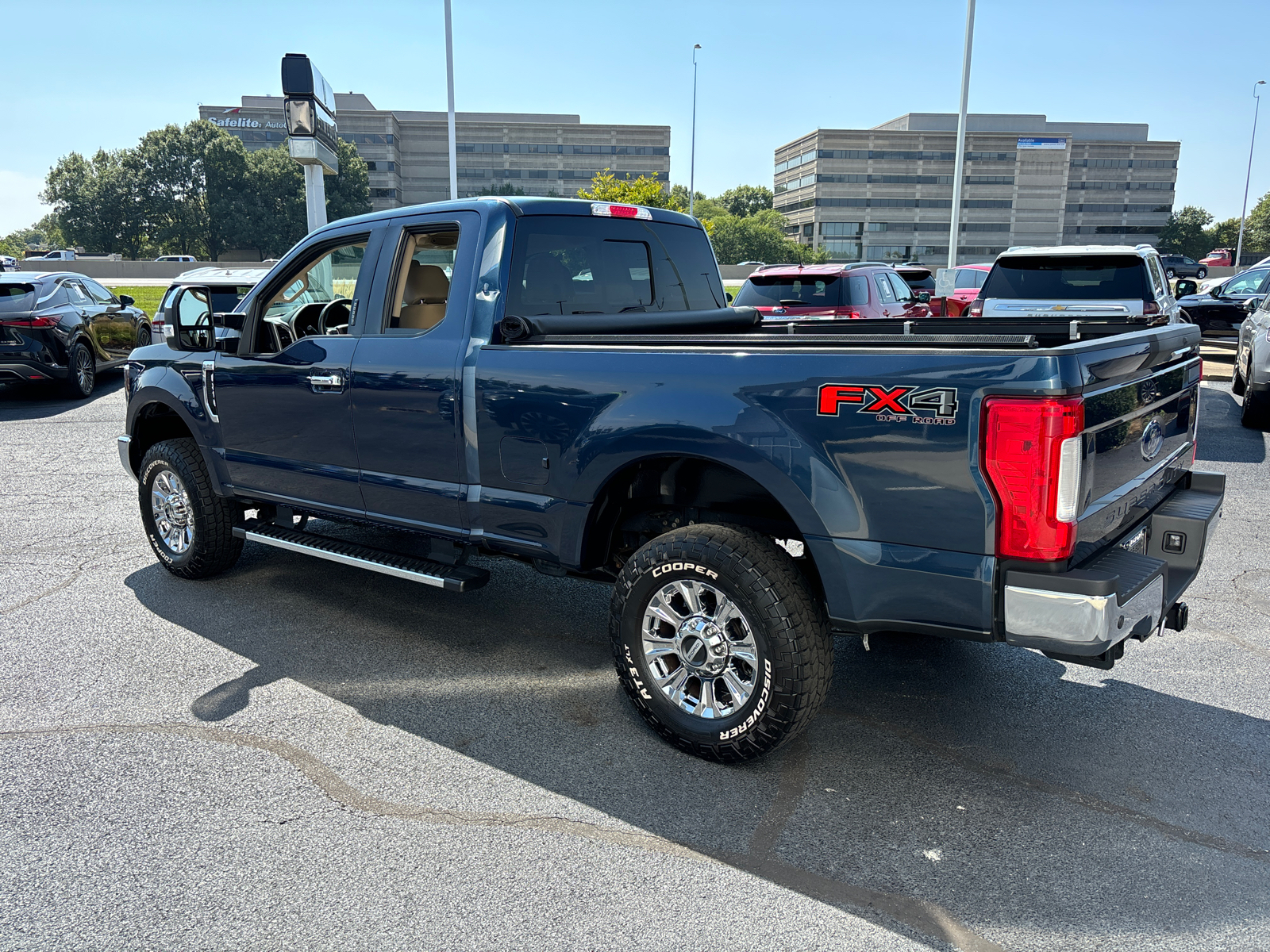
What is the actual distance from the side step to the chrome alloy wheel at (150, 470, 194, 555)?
1.31ft

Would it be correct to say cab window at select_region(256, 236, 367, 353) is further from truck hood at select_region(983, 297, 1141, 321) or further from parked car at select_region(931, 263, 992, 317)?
parked car at select_region(931, 263, 992, 317)

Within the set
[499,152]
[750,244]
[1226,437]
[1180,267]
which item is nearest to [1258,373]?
[1226,437]

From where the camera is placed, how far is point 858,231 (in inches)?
4528

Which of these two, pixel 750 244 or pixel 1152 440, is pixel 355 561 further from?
pixel 750 244

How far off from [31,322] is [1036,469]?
1368 cm

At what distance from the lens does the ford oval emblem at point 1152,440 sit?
131 inches

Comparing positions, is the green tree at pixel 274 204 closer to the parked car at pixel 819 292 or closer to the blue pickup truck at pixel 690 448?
the parked car at pixel 819 292

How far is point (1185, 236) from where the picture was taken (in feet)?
385

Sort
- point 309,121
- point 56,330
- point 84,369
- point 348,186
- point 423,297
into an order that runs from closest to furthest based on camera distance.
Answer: point 423,297 → point 56,330 → point 84,369 → point 309,121 → point 348,186

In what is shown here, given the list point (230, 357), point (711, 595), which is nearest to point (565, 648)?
point (711, 595)

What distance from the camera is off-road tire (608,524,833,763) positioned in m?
3.15

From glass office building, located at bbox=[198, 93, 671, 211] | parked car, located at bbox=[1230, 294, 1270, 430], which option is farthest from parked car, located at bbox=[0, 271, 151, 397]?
glass office building, located at bbox=[198, 93, 671, 211]

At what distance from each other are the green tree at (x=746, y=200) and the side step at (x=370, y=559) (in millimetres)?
172701

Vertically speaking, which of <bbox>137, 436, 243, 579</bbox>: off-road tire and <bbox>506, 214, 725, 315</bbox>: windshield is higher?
<bbox>506, 214, 725, 315</bbox>: windshield
